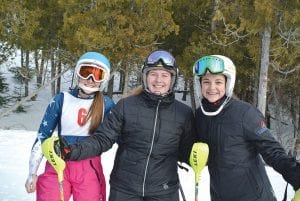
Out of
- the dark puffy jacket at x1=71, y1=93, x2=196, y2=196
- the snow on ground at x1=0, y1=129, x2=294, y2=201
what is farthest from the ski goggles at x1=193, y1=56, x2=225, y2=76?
the snow on ground at x1=0, y1=129, x2=294, y2=201

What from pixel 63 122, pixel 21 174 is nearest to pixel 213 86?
pixel 63 122

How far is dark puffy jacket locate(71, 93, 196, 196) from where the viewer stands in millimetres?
3117

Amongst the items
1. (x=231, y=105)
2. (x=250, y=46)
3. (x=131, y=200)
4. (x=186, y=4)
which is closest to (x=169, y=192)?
(x=131, y=200)

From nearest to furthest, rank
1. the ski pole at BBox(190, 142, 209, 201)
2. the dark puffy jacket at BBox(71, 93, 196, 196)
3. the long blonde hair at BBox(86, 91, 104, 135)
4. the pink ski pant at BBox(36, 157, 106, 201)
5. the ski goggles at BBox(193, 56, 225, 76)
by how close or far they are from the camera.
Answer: the ski pole at BBox(190, 142, 209, 201)
the ski goggles at BBox(193, 56, 225, 76)
the dark puffy jacket at BBox(71, 93, 196, 196)
the pink ski pant at BBox(36, 157, 106, 201)
the long blonde hair at BBox(86, 91, 104, 135)

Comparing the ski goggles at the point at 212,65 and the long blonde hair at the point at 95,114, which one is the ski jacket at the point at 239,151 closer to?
the ski goggles at the point at 212,65

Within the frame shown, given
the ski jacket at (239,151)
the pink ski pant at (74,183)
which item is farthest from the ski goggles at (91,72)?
the ski jacket at (239,151)

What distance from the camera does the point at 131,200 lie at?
3.13 metres

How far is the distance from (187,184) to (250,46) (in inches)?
293

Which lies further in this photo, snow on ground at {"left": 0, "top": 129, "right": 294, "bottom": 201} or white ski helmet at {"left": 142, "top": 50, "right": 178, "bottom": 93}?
snow on ground at {"left": 0, "top": 129, "right": 294, "bottom": 201}

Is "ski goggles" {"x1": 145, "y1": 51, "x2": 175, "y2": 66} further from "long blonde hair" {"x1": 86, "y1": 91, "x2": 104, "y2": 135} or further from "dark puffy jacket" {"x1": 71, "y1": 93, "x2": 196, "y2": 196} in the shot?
"long blonde hair" {"x1": 86, "y1": 91, "x2": 104, "y2": 135}

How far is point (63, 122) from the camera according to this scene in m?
3.44

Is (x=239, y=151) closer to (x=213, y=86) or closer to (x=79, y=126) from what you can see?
(x=213, y=86)

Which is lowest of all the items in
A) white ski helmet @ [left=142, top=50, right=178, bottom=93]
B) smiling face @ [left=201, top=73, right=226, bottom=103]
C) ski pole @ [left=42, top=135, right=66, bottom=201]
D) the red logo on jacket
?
ski pole @ [left=42, top=135, right=66, bottom=201]

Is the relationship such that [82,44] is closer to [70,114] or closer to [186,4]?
[186,4]
